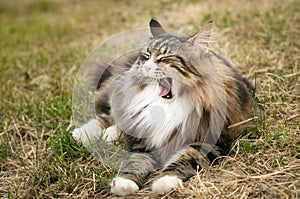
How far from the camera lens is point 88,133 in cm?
304

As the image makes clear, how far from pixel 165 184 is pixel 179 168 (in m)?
0.18

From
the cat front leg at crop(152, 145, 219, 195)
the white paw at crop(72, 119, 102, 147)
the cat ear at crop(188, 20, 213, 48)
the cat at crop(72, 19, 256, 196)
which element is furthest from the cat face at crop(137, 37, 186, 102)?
the white paw at crop(72, 119, 102, 147)

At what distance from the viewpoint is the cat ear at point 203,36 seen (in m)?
Answer: 2.44

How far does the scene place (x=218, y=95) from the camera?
254cm

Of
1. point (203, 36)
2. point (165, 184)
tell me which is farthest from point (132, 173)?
point (203, 36)

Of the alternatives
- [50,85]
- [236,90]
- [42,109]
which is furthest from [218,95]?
[50,85]

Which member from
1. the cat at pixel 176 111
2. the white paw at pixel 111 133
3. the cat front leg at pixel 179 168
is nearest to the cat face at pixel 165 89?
the cat at pixel 176 111

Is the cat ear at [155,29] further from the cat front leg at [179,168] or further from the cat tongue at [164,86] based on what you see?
the cat front leg at [179,168]

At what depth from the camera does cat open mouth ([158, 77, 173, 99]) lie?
8.11ft

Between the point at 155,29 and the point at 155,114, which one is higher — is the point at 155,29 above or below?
above

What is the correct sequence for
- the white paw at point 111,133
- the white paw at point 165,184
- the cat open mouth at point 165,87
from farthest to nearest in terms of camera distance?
the white paw at point 111,133
the cat open mouth at point 165,87
the white paw at point 165,184

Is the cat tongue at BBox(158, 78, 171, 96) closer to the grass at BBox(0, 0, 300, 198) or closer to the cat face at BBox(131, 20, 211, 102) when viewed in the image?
the cat face at BBox(131, 20, 211, 102)

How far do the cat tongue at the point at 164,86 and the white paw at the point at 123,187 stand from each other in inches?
24.9

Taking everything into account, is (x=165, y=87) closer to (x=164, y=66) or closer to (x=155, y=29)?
(x=164, y=66)
